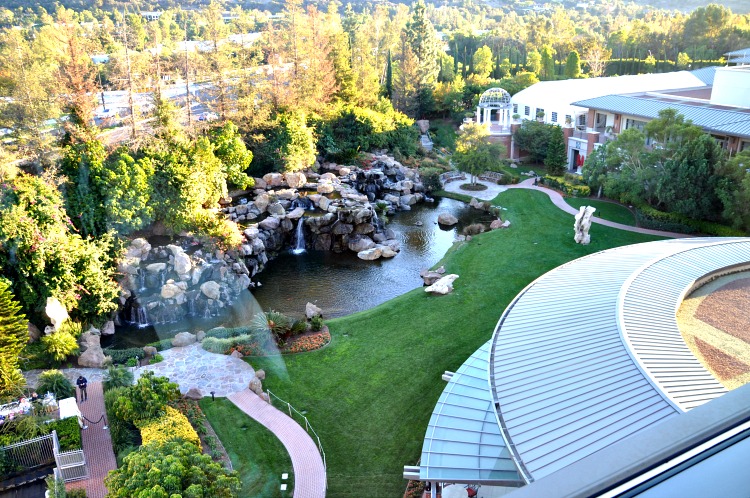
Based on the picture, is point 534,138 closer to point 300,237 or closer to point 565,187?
point 565,187

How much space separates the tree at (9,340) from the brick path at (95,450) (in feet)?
6.60

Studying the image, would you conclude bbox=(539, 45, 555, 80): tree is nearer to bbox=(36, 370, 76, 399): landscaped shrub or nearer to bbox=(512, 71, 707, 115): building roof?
bbox=(512, 71, 707, 115): building roof

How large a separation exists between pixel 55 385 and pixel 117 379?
66.0 inches

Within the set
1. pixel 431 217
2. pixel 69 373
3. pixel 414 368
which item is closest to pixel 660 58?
pixel 431 217

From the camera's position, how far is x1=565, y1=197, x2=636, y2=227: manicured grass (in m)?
30.9

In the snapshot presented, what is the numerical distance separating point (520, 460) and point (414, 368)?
9.03 meters

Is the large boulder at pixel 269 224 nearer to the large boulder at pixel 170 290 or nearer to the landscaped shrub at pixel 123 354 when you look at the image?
the large boulder at pixel 170 290

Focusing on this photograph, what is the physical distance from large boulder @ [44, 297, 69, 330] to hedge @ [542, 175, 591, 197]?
2845 centimetres

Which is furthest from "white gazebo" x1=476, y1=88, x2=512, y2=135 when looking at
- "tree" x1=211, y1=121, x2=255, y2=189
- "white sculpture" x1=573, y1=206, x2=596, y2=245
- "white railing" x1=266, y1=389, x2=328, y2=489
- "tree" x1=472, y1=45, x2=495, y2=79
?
"white railing" x1=266, y1=389, x2=328, y2=489

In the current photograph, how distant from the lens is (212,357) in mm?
19641

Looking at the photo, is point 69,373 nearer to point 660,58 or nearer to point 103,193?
point 103,193

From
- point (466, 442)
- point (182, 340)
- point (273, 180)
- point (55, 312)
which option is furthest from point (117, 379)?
point (273, 180)

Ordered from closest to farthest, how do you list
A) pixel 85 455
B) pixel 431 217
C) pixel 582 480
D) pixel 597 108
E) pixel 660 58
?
1. pixel 582 480
2. pixel 85 455
3. pixel 431 217
4. pixel 597 108
5. pixel 660 58

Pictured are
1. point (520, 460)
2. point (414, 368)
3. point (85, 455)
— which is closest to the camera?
point (520, 460)
